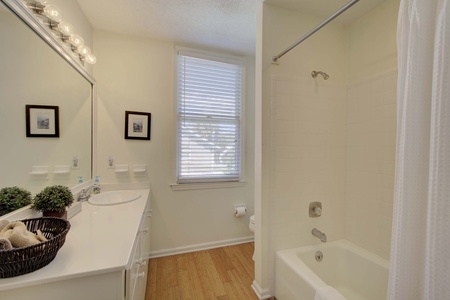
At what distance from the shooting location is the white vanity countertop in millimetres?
698

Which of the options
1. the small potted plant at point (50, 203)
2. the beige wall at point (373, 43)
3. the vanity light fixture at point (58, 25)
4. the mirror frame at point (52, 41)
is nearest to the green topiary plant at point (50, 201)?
the small potted plant at point (50, 203)

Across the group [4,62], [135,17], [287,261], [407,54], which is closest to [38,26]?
[4,62]

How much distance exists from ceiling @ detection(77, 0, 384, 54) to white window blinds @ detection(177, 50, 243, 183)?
299 mm

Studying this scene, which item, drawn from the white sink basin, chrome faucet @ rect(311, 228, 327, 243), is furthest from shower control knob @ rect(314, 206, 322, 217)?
the white sink basin

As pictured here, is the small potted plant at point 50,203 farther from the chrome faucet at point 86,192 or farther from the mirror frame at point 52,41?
the mirror frame at point 52,41

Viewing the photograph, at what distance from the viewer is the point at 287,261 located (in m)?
1.45

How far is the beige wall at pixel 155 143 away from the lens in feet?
6.73

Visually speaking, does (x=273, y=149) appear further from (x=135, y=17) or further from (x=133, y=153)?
(x=135, y=17)

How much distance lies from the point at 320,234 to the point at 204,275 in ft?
3.90

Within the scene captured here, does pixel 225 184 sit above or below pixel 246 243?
above

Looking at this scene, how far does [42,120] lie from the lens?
124 cm

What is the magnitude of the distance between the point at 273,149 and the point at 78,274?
4.57ft

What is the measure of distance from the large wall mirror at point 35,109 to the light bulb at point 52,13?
6.1 inches

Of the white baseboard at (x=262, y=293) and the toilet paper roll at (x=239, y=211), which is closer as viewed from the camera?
the white baseboard at (x=262, y=293)
